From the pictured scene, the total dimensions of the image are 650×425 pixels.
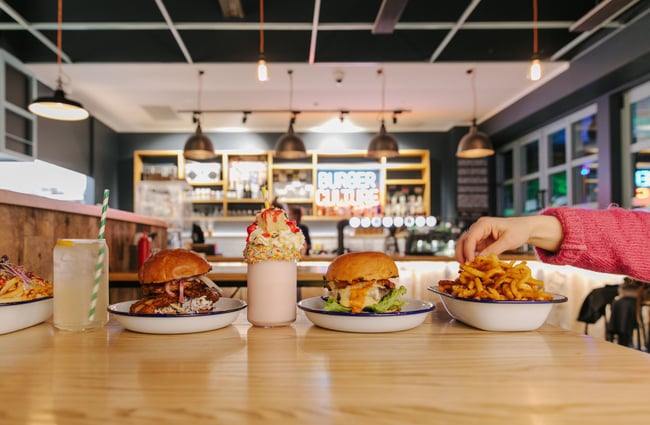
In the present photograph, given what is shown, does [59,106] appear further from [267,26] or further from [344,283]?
[344,283]

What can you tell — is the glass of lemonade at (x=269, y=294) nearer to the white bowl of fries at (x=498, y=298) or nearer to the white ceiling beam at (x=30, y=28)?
the white bowl of fries at (x=498, y=298)

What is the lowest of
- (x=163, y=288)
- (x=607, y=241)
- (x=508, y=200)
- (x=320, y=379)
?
(x=320, y=379)

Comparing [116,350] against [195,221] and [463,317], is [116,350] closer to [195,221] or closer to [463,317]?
[463,317]

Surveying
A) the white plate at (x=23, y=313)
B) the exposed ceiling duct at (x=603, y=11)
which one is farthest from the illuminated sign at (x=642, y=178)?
the white plate at (x=23, y=313)

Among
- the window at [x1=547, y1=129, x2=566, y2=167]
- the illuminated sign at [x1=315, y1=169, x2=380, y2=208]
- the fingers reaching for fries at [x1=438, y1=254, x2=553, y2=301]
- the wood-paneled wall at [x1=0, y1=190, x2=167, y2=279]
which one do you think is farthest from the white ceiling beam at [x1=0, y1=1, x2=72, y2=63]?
the window at [x1=547, y1=129, x2=566, y2=167]

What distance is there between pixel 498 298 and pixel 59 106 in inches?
148

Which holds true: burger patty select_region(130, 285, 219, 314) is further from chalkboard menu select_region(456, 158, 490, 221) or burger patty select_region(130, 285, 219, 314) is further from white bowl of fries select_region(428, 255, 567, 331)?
chalkboard menu select_region(456, 158, 490, 221)

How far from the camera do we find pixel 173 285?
1.16 meters

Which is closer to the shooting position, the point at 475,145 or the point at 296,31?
the point at 296,31

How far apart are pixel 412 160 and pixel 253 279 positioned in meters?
7.24

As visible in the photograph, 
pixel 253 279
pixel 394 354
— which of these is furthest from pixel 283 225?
pixel 394 354

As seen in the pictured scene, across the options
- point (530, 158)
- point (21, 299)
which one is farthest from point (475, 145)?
point (21, 299)

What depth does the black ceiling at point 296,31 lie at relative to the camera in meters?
Result: 4.04

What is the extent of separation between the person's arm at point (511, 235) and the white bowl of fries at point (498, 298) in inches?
3.7
